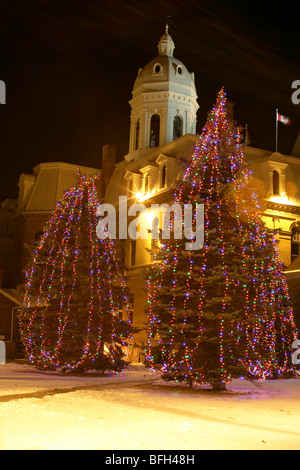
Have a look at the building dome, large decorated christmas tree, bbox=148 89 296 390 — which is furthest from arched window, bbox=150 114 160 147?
large decorated christmas tree, bbox=148 89 296 390

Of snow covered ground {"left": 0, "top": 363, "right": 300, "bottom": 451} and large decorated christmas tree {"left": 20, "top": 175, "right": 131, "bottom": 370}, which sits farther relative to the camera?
large decorated christmas tree {"left": 20, "top": 175, "right": 131, "bottom": 370}

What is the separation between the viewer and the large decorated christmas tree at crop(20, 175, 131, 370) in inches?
842

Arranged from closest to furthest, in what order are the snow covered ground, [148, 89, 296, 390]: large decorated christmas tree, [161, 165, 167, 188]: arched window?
the snow covered ground → [148, 89, 296, 390]: large decorated christmas tree → [161, 165, 167, 188]: arched window

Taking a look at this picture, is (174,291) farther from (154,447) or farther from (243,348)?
(154,447)

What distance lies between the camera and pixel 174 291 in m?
16.9

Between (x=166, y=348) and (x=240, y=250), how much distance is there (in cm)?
359

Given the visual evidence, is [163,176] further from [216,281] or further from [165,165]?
[216,281]

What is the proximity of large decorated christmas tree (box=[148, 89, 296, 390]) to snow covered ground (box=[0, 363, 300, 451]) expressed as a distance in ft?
2.91

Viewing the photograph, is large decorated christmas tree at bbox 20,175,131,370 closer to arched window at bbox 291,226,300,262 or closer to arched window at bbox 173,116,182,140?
arched window at bbox 291,226,300,262

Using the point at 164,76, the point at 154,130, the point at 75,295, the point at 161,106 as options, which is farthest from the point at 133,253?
the point at 75,295

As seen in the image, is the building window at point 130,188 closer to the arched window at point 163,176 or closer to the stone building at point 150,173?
the stone building at point 150,173

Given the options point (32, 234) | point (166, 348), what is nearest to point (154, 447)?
point (166, 348)

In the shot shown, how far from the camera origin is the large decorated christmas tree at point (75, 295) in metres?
21.4

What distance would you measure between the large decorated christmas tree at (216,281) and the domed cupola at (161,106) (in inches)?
1032
